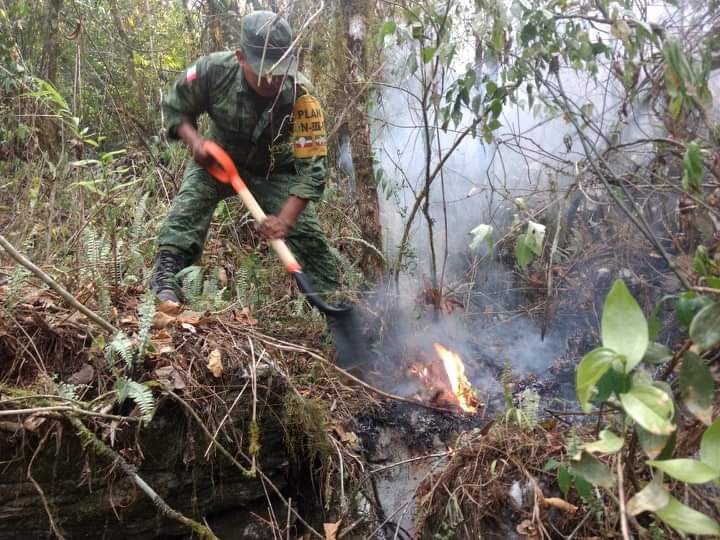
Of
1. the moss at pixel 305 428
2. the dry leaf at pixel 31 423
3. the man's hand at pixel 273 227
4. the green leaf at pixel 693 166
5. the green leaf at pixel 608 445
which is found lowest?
the moss at pixel 305 428

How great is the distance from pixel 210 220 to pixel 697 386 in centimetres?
321

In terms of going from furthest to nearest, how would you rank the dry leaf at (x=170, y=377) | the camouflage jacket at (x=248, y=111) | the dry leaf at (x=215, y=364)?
the camouflage jacket at (x=248, y=111) < the dry leaf at (x=215, y=364) < the dry leaf at (x=170, y=377)

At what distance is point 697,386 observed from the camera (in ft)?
4.72

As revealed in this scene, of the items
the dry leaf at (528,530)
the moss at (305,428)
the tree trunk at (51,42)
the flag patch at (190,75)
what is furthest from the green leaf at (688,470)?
the tree trunk at (51,42)

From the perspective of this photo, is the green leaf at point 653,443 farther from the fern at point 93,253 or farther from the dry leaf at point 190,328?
the fern at point 93,253

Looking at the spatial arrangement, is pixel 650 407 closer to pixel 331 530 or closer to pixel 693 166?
pixel 693 166

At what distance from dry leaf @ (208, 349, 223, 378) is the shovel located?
38.2 inches

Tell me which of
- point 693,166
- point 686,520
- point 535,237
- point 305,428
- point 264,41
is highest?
point 264,41

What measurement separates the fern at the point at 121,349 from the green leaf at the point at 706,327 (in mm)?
1930

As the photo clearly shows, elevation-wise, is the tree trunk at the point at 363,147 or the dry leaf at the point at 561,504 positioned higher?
the tree trunk at the point at 363,147

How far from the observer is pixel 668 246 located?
3943 mm

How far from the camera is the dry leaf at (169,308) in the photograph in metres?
2.93

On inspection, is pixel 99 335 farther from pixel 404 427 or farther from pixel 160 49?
pixel 160 49

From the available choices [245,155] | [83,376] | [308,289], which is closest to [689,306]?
[83,376]
